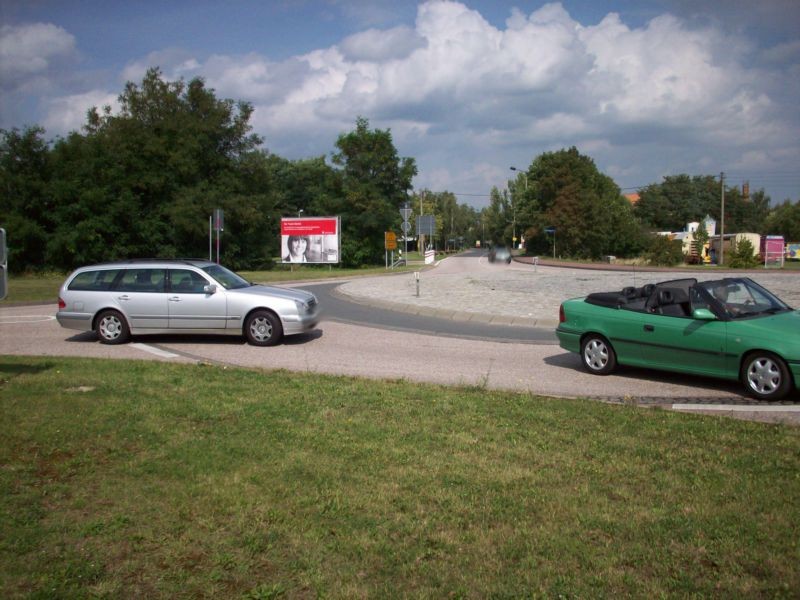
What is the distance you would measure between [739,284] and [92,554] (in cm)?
843

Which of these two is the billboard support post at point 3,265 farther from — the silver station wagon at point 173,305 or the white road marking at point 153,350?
the silver station wagon at point 173,305

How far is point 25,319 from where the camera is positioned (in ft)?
53.7

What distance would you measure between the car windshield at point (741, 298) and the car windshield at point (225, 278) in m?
8.06

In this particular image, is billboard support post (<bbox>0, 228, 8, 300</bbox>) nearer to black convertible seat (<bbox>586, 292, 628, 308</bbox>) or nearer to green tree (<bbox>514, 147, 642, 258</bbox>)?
black convertible seat (<bbox>586, 292, 628, 308</bbox>)

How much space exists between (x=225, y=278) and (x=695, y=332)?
834 cm

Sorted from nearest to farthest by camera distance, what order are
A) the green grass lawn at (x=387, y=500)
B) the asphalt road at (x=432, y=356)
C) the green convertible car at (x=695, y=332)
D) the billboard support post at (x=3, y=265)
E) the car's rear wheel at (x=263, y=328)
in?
the green grass lawn at (x=387, y=500), the billboard support post at (x=3, y=265), the green convertible car at (x=695, y=332), the asphalt road at (x=432, y=356), the car's rear wheel at (x=263, y=328)

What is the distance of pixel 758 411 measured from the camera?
730 cm

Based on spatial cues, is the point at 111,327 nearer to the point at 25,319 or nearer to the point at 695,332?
the point at 25,319

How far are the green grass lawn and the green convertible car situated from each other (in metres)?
2.02

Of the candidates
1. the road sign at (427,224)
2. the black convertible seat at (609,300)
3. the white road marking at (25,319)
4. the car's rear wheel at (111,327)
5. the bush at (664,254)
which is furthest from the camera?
the bush at (664,254)

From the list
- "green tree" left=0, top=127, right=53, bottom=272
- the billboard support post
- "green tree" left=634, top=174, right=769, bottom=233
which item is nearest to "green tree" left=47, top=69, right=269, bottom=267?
"green tree" left=0, top=127, right=53, bottom=272

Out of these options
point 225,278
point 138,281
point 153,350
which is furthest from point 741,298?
point 138,281

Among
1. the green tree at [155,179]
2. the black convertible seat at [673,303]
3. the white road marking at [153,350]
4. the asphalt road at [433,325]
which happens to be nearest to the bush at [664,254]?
the green tree at [155,179]

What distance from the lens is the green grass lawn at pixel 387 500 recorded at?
3.40m
